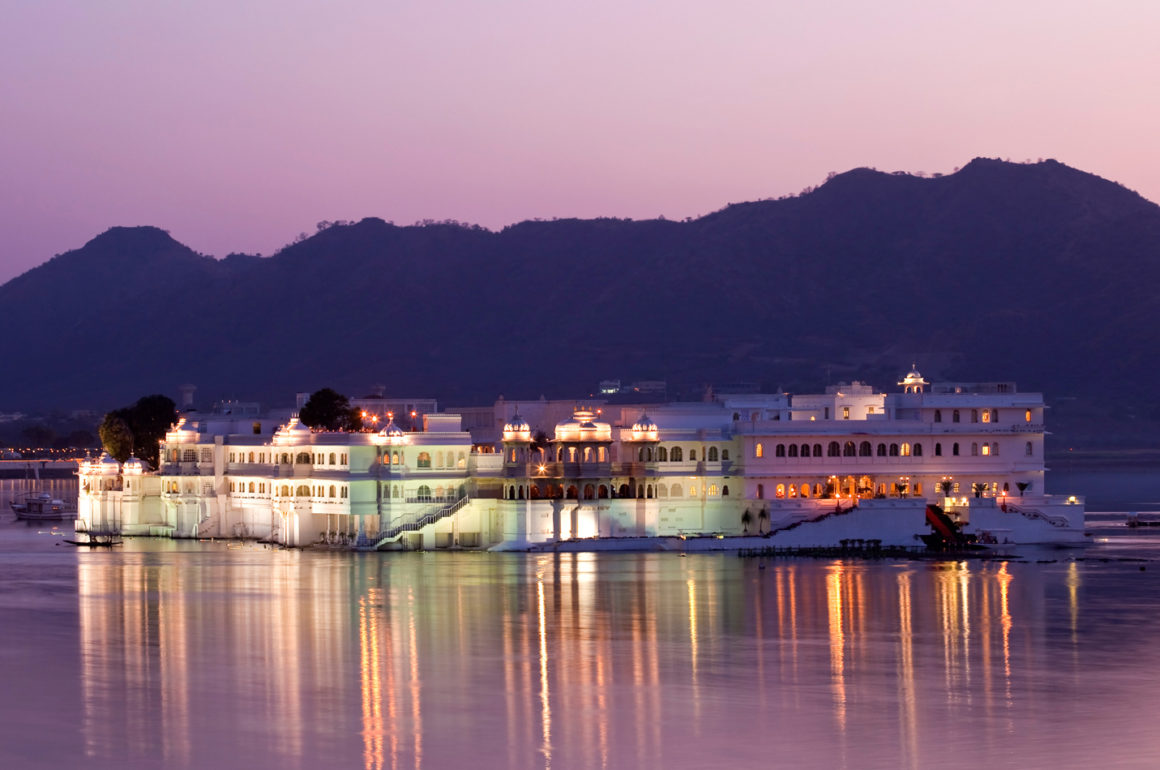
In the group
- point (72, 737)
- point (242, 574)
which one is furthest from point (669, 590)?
point (72, 737)

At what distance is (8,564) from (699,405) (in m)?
32.7

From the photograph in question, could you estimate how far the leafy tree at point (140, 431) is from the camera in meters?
116

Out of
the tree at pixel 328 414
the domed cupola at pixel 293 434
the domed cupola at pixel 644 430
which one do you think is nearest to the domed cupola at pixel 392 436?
the domed cupola at pixel 293 434

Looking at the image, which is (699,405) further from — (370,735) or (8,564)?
(370,735)

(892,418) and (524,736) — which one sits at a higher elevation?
(892,418)

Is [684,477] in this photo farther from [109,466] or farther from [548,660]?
[548,660]

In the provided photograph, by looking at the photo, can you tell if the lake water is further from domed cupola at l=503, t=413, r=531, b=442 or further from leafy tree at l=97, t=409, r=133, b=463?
leafy tree at l=97, t=409, r=133, b=463

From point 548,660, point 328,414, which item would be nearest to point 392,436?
point 328,414

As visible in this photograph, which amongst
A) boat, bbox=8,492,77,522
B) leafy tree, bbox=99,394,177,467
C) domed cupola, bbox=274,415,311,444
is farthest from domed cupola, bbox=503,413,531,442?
boat, bbox=8,492,77,522

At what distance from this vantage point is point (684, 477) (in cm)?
9238

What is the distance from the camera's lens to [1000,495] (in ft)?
309

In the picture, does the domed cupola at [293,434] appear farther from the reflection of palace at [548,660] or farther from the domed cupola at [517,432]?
the reflection of palace at [548,660]

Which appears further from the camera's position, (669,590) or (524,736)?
(669,590)

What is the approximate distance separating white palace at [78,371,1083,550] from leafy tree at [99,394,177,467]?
57.6ft
